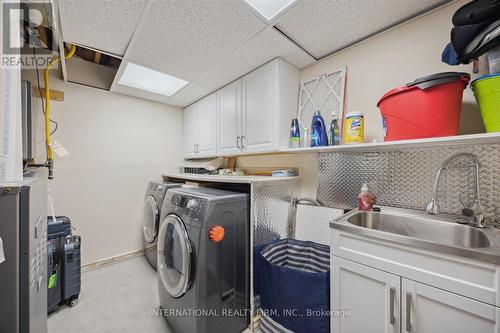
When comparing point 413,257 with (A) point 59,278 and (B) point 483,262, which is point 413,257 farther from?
(A) point 59,278

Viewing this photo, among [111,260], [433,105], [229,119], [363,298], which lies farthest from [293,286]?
[111,260]

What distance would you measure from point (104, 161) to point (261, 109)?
223 cm

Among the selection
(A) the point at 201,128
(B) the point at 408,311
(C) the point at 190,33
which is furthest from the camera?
(A) the point at 201,128

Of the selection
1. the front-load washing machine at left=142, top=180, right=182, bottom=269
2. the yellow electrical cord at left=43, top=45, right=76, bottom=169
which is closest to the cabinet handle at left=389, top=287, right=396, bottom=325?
the front-load washing machine at left=142, top=180, right=182, bottom=269

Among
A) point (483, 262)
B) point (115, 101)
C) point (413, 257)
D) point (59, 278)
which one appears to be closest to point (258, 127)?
point (413, 257)

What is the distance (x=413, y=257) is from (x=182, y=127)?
3294 millimetres

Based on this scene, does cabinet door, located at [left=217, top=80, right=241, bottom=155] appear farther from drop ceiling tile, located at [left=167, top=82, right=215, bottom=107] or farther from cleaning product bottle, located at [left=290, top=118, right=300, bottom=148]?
cleaning product bottle, located at [left=290, top=118, right=300, bottom=148]

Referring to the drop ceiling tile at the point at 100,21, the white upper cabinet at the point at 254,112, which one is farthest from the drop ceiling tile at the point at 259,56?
the drop ceiling tile at the point at 100,21

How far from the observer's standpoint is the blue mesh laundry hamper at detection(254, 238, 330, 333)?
1.25 metres

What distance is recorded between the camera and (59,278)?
177 centimetres

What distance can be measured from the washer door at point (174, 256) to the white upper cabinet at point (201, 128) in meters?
1.25

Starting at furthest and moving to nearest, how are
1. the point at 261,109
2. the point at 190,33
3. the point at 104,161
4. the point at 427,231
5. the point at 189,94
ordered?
the point at 189,94 < the point at 104,161 < the point at 261,109 < the point at 190,33 < the point at 427,231

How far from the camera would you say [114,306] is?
1847 mm

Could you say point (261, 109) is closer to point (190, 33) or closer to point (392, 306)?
point (190, 33)
